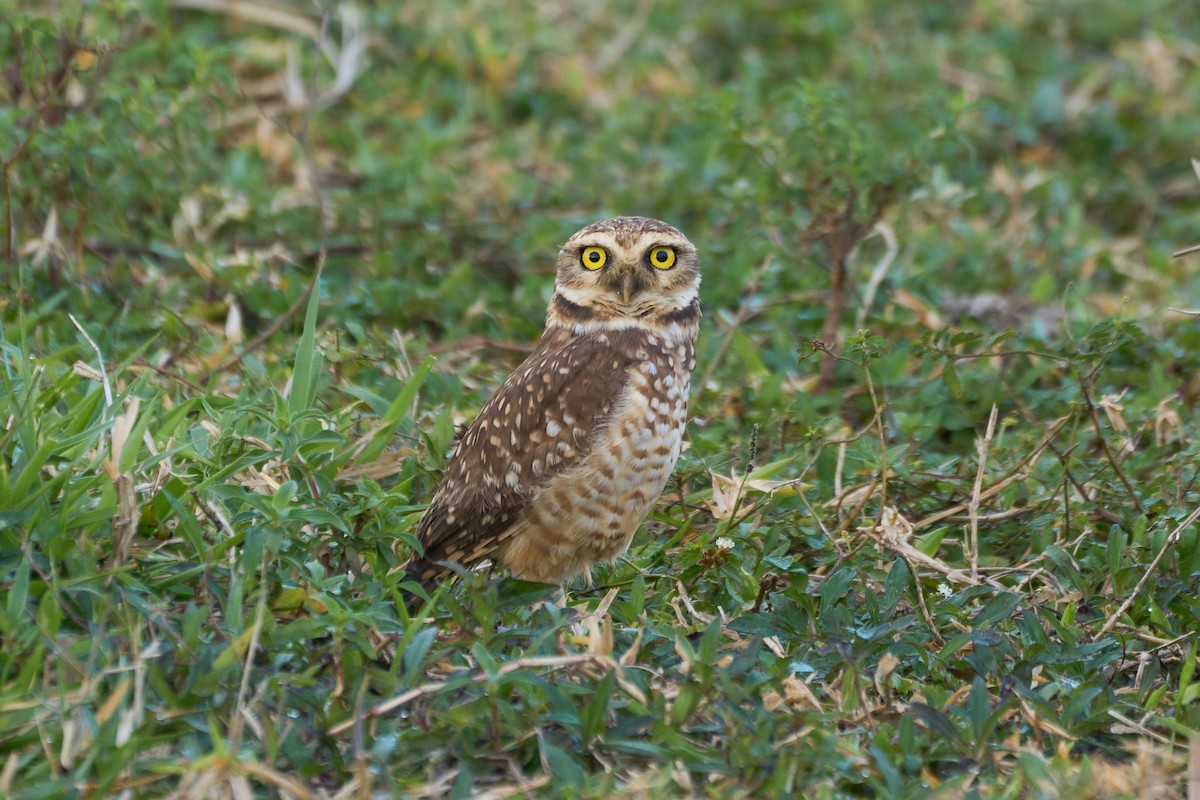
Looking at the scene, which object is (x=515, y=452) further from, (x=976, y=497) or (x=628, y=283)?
(x=976, y=497)

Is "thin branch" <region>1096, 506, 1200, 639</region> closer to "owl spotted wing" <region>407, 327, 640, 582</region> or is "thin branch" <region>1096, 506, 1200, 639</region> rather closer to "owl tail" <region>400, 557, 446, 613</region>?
"owl spotted wing" <region>407, 327, 640, 582</region>

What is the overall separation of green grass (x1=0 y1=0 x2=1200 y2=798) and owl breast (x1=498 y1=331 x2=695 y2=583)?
143mm

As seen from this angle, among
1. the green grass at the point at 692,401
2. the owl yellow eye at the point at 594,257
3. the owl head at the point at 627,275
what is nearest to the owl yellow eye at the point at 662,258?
the owl head at the point at 627,275

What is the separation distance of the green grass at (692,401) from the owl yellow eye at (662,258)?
0.44 metres

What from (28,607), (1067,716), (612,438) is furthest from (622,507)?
(28,607)

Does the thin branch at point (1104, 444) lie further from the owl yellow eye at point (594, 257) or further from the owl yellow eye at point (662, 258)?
the owl yellow eye at point (594, 257)

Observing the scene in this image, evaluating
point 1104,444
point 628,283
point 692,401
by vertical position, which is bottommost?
point 692,401

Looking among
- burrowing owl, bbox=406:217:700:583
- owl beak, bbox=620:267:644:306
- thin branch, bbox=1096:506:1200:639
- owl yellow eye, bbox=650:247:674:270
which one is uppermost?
owl yellow eye, bbox=650:247:674:270

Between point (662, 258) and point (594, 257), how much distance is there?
18cm

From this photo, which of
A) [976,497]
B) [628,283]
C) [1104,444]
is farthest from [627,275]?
[1104,444]

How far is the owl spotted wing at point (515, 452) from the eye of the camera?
11.7 ft

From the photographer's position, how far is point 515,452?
3621mm

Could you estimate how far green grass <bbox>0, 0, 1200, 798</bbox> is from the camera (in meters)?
2.92

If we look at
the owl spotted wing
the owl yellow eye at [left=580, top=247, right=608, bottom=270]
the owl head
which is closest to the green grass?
the owl spotted wing
